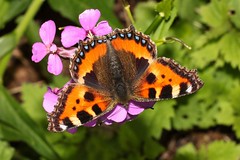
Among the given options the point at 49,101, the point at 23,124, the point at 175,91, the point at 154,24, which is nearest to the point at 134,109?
the point at 175,91

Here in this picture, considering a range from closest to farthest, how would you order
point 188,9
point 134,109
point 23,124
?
point 134,109 → point 23,124 → point 188,9

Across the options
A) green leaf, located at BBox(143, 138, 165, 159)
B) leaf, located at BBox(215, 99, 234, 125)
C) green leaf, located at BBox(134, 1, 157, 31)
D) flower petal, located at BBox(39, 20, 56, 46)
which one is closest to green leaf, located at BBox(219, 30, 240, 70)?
leaf, located at BBox(215, 99, 234, 125)

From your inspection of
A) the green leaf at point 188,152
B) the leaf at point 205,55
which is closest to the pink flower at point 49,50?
the leaf at point 205,55

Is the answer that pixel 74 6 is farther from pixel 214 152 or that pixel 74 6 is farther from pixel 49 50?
pixel 214 152

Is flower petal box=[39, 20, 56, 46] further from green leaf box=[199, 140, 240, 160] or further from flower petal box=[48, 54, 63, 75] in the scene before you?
green leaf box=[199, 140, 240, 160]

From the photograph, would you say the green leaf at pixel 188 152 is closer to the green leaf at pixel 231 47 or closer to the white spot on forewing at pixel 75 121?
the green leaf at pixel 231 47
